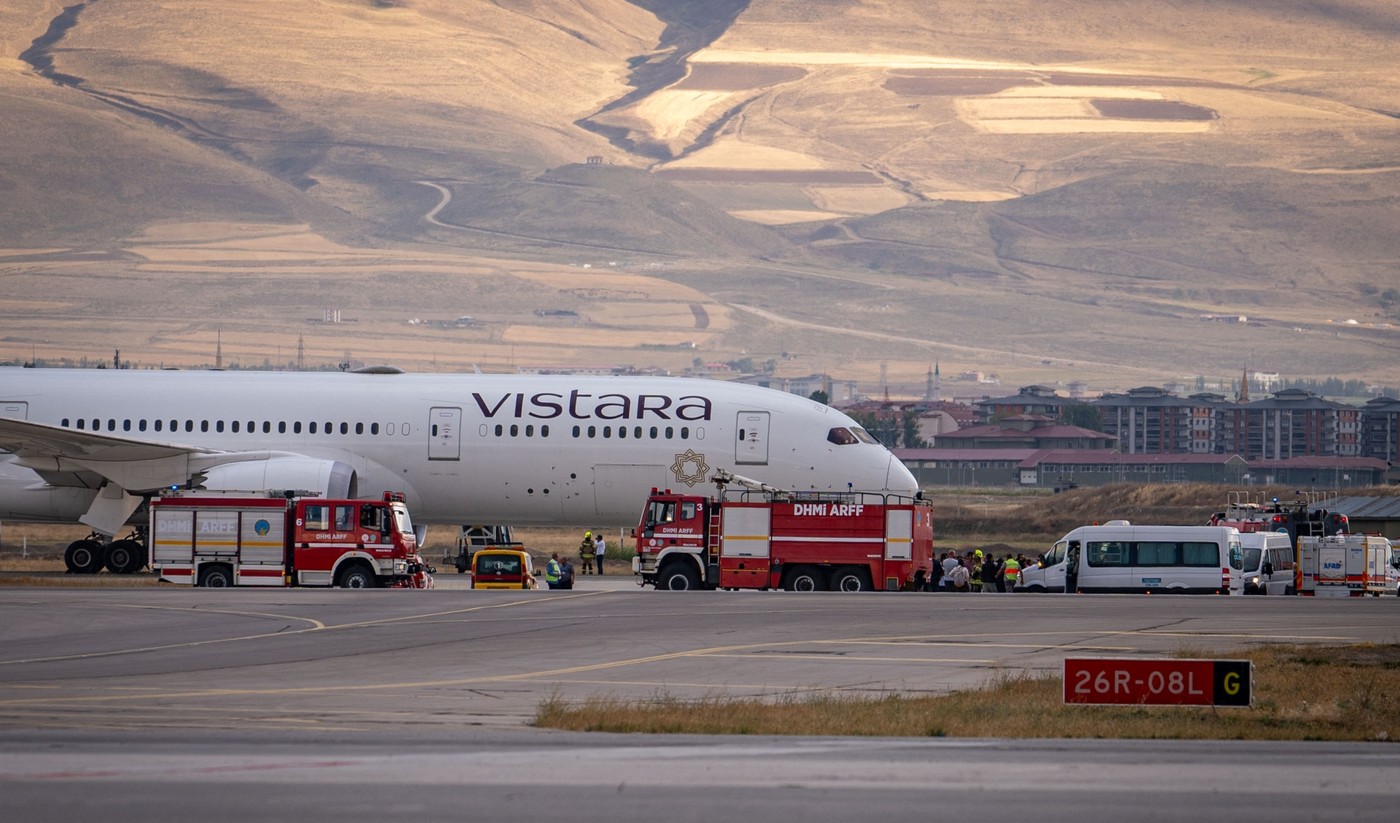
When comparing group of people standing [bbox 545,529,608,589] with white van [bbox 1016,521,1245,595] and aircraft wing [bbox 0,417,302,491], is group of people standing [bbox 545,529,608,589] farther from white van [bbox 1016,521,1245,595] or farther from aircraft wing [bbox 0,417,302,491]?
white van [bbox 1016,521,1245,595]

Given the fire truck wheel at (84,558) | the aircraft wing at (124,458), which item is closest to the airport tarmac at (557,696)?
the aircraft wing at (124,458)

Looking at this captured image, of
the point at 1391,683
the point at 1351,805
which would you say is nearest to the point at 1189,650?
the point at 1391,683

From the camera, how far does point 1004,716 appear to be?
19156 mm

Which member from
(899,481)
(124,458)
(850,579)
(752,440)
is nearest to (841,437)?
(899,481)

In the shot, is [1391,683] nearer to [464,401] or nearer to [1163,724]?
[1163,724]

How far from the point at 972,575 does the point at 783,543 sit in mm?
8884

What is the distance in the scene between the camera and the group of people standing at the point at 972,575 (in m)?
43.2

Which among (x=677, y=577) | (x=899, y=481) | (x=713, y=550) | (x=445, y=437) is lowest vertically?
(x=677, y=577)

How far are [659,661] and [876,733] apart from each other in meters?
6.90

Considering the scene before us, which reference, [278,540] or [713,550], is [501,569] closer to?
[713,550]

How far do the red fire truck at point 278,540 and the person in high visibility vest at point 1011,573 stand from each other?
1641 centimetres

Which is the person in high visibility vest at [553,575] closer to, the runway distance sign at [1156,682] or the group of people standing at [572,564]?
the group of people standing at [572,564]

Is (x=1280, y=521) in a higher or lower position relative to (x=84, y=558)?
higher

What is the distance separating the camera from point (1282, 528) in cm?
5322
